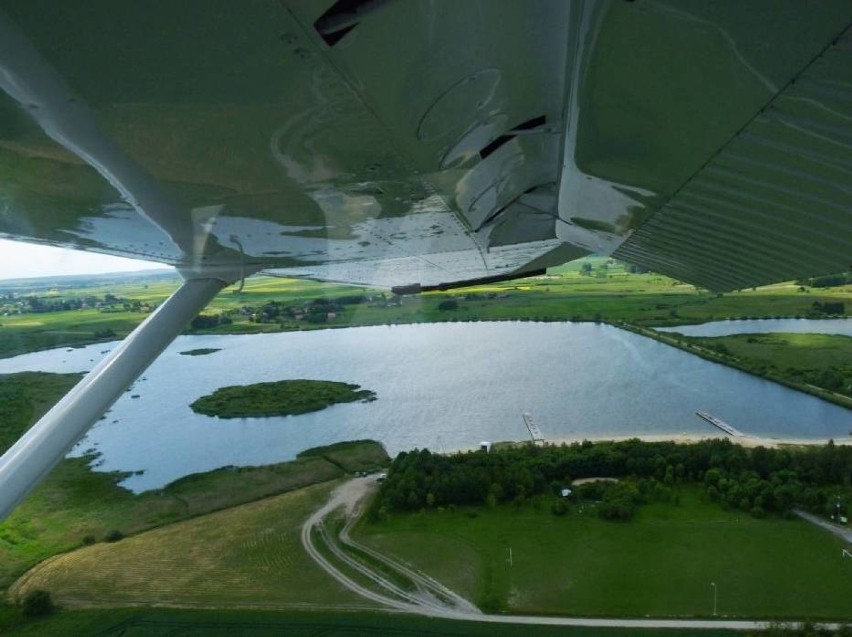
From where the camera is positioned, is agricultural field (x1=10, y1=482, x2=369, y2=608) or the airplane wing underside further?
agricultural field (x1=10, y1=482, x2=369, y2=608)

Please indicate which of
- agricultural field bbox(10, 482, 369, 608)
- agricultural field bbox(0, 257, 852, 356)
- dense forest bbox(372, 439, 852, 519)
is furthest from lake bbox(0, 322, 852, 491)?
agricultural field bbox(0, 257, 852, 356)

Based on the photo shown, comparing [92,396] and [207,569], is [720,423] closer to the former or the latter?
[207,569]

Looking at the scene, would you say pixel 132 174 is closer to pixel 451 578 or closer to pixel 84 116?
pixel 84 116

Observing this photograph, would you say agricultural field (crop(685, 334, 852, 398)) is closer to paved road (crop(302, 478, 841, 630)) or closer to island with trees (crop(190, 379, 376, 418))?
paved road (crop(302, 478, 841, 630))

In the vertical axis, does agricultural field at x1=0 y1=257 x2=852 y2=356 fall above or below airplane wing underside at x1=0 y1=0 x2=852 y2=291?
above

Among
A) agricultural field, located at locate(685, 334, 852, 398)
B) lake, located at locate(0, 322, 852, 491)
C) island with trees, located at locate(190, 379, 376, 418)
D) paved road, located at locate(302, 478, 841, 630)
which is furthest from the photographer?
agricultural field, located at locate(685, 334, 852, 398)

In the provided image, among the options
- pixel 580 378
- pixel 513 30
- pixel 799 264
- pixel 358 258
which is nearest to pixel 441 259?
pixel 358 258
